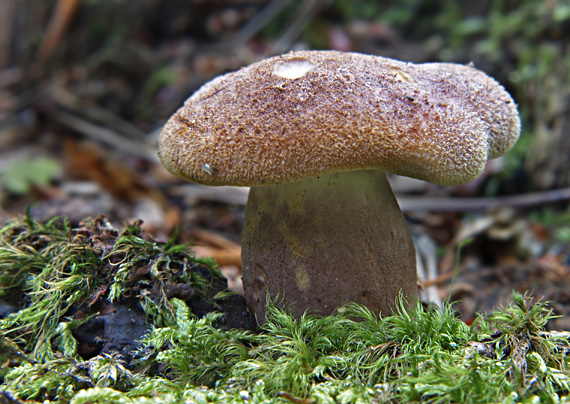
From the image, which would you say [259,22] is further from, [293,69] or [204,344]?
[204,344]

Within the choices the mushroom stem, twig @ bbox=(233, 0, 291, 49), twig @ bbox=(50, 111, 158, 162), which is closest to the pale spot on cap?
the mushroom stem

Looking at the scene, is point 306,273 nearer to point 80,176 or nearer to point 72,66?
point 80,176

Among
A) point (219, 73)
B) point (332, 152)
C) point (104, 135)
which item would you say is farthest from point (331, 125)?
point (104, 135)

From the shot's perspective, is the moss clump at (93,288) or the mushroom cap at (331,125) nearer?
the mushroom cap at (331,125)

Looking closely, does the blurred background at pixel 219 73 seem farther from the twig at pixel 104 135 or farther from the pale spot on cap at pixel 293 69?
the pale spot on cap at pixel 293 69

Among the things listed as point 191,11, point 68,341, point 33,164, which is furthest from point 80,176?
point 68,341

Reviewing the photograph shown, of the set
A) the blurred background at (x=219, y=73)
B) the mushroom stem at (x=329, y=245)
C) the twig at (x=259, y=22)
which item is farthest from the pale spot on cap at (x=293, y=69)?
the twig at (x=259, y=22)
